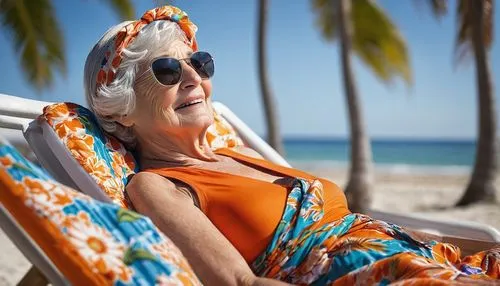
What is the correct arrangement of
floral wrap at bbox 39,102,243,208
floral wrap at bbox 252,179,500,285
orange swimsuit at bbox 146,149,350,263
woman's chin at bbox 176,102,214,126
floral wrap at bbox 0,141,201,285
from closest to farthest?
1. floral wrap at bbox 0,141,201,285
2. floral wrap at bbox 252,179,500,285
3. orange swimsuit at bbox 146,149,350,263
4. floral wrap at bbox 39,102,243,208
5. woman's chin at bbox 176,102,214,126

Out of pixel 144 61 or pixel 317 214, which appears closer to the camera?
pixel 317 214

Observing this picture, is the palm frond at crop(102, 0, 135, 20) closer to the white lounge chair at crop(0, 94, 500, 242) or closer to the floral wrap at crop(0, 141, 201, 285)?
the white lounge chair at crop(0, 94, 500, 242)

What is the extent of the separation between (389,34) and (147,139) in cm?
1110

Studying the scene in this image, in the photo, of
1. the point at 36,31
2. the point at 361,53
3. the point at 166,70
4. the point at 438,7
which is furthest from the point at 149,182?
the point at 361,53

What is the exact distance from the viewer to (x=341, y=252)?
2.09 meters

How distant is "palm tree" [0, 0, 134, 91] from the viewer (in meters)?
11.9

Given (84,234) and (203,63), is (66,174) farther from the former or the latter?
(84,234)

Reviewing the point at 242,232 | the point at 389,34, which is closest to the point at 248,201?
the point at 242,232

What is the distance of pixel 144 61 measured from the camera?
2486mm

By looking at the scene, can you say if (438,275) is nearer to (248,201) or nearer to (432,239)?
(248,201)

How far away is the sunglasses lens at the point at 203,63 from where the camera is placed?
256 cm

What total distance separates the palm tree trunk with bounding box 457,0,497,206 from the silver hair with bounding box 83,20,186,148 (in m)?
8.01

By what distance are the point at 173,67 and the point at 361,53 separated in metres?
11.5

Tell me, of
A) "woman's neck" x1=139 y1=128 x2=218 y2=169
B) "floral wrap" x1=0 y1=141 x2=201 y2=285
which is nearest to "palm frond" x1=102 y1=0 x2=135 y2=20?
"woman's neck" x1=139 y1=128 x2=218 y2=169
